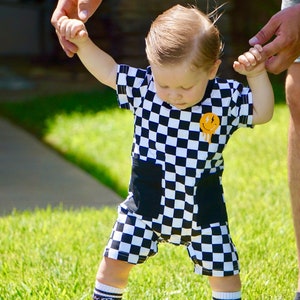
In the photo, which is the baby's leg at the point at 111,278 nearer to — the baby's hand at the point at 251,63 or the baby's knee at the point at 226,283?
the baby's knee at the point at 226,283

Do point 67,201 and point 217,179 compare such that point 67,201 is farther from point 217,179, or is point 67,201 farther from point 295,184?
point 217,179

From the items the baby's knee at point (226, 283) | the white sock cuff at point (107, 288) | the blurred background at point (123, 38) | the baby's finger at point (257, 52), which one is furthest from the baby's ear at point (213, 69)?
the blurred background at point (123, 38)

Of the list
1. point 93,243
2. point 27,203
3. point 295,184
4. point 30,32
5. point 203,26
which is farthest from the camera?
point 30,32

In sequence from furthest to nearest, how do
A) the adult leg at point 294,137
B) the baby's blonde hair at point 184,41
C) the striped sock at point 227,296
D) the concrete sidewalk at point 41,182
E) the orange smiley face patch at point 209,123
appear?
1. the concrete sidewalk at point 41,182
2. the adult leg at point 294,137
3. the striped sock at point 227,296
4. the orange smiley face patch at point 209,123
5. the baby's blonde hair at point 184,41

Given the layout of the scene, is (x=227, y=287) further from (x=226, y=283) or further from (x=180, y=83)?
(x=180, y=83)

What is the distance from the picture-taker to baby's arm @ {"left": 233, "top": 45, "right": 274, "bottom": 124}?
2799 mm

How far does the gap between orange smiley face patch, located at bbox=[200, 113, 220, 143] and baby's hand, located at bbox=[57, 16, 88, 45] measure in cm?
50

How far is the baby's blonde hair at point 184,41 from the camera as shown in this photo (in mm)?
2781

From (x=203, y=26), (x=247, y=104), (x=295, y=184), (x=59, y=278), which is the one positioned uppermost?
(x=203, y=26)

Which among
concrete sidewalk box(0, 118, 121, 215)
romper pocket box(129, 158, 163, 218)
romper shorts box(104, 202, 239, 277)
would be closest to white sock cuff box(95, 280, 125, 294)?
romper shorts box(104, 202, 239, 277)

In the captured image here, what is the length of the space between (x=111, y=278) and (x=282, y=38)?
1024 millimetres

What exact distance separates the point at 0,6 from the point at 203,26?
1138 centimetres

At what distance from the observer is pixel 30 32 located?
13.6 metres

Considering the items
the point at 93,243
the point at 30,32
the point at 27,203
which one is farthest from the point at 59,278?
the point at 30,32
